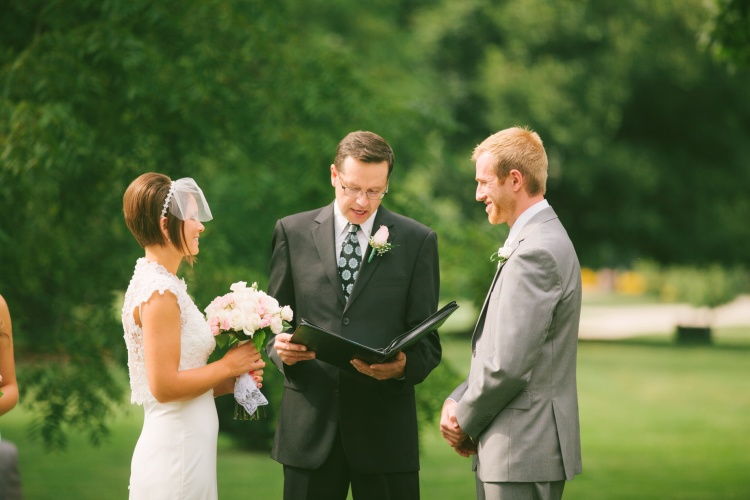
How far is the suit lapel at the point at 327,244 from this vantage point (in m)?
4.48

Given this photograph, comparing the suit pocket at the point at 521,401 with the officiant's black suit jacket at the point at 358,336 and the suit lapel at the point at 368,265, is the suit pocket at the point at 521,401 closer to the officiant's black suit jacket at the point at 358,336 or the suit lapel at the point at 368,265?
the officiant's black suit jacket at the point at 358,336

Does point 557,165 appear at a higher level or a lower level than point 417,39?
lower

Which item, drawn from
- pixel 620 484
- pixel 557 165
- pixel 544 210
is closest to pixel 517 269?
pixel 544 210

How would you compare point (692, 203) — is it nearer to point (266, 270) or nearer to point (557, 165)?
point (557, 165)

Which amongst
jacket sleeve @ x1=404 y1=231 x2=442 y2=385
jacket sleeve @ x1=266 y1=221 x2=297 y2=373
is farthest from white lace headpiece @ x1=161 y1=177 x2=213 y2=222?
jacket sleeve @ x1=404 y1=231 x2=442 y2=385

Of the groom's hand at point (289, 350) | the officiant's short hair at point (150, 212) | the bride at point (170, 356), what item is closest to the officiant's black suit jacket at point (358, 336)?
the groom's hand at point (289, 350)

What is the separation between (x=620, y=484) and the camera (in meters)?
12.1

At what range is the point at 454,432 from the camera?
4160mm

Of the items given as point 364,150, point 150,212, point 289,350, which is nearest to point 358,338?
point 289,350

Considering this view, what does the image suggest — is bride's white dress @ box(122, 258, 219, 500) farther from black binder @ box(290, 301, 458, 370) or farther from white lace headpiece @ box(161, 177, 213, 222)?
black binder @ box(290, 301, 458, 370)

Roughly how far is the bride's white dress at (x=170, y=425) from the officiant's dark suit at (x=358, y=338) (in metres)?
0.44

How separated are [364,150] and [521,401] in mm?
1291

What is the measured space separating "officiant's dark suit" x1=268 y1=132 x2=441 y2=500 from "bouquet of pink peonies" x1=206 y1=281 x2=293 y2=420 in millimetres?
222

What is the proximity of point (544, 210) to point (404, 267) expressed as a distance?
0.76 metres
